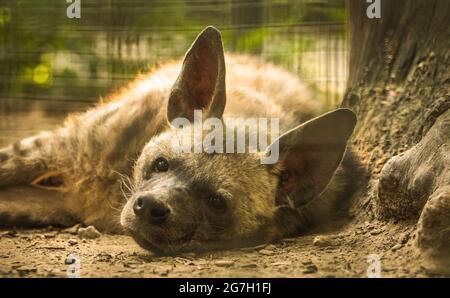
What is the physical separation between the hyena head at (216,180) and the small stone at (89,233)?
398 mm

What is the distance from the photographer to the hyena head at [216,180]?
9.83 ft

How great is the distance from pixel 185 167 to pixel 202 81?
414mm

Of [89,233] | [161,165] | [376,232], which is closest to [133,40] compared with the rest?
[161,165]

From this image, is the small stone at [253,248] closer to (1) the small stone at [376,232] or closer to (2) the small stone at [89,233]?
(1) the small stone at [376,232]

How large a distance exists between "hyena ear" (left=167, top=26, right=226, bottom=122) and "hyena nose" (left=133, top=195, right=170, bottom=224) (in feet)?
1.63

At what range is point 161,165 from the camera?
318cm

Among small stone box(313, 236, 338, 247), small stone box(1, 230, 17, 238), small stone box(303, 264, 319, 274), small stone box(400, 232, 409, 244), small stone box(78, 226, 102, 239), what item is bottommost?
small stone box(1, 230, 17, 238)

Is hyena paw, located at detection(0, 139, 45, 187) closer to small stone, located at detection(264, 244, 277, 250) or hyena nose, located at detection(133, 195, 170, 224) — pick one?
hyena nose, located at detection(133, 195, 170, 224)

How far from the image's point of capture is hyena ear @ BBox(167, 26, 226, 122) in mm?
3104

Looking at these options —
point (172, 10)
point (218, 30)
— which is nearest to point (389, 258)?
point (218, 30)
